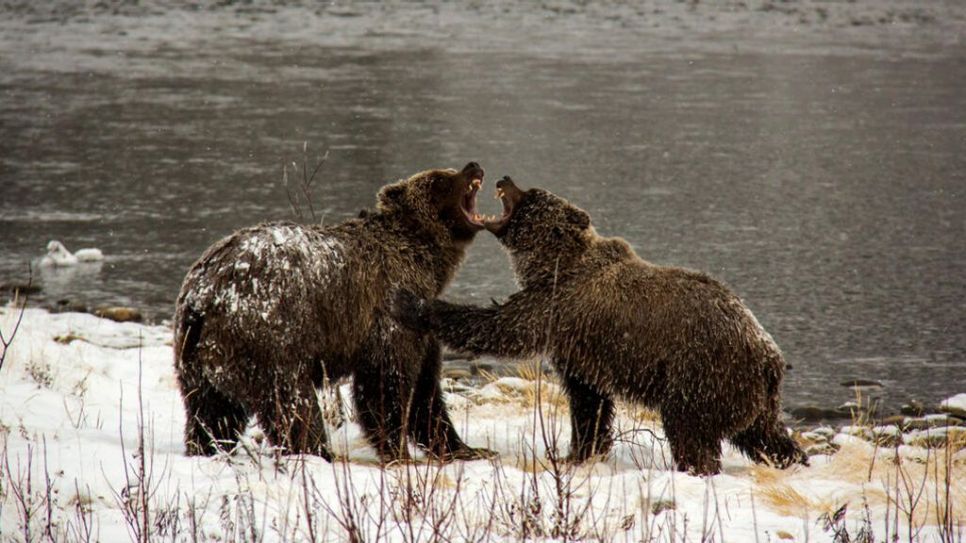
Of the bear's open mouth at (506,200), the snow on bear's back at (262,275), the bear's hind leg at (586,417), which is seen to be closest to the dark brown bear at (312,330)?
the snow on bear's back at (262,275)

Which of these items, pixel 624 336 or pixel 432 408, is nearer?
pixel 624 336

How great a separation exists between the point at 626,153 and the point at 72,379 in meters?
11.3

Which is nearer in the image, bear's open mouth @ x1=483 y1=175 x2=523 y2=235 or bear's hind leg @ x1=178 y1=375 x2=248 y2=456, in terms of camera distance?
bear's hind leg @ x1=178 y1=375 x2=248 y2=456

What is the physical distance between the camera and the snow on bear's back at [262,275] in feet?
18.4

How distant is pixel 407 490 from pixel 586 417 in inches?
86.7

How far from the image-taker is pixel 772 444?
20.7 ft

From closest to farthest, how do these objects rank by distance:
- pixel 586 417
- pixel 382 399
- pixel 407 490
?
pixel 407 490
pixel 382 399
pixel 586 417

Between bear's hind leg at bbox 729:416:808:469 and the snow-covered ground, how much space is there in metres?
0.11

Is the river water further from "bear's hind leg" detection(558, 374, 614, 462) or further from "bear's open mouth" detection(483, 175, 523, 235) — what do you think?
"bear's open mouth" detection(483, 175, 523, 235)

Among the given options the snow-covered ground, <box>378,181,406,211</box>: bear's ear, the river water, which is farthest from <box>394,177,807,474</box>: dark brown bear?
the river water

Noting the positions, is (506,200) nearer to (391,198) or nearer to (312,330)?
(391,198)

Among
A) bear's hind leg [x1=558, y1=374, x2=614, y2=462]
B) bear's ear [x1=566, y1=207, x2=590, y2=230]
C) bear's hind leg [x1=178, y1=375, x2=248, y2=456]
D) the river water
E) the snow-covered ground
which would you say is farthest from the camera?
the river water

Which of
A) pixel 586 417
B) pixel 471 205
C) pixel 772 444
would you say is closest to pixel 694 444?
pixel 772 444

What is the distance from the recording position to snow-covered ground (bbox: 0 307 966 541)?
4461mm
